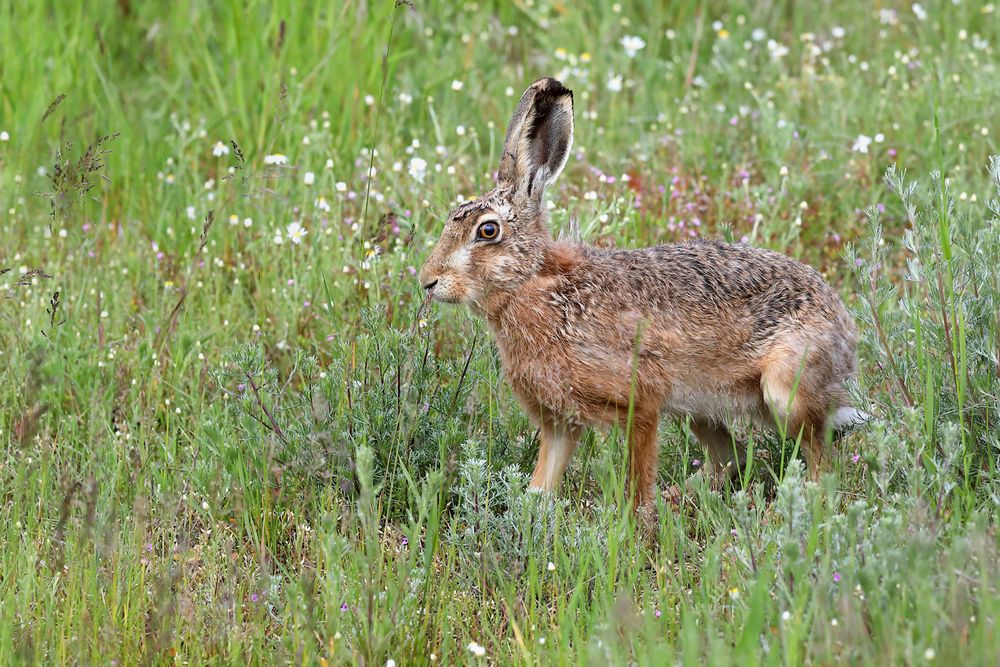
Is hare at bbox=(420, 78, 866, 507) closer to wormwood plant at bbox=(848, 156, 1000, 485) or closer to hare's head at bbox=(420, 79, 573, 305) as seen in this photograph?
hare's head at bbox=(420, 79, 573, 305)

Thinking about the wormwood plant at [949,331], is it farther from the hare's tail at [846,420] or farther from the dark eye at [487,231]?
the dark eye at [487,231]

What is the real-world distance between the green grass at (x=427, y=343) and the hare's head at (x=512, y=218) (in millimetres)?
204

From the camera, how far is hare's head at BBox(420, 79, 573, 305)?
15.6 feet

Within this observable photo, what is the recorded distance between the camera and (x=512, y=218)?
489 cm

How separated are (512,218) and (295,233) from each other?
1.78 meters

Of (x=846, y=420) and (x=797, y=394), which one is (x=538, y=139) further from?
(x=846, y=420)

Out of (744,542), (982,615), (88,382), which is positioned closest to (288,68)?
(88,382)

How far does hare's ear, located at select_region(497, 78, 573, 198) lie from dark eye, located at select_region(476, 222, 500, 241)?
0.21 m

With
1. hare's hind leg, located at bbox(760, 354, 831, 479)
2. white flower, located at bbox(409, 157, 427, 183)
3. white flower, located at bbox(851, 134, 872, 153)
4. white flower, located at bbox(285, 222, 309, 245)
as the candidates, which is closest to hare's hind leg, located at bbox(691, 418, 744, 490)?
hare's hind leg, located at bbox(760, 354, 831, 479)

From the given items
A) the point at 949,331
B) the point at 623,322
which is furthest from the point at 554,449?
the point at 949,331

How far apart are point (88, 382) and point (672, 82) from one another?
4386mm

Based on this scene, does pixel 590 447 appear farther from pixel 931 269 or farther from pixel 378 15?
pixel 378 15

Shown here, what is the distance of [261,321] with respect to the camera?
598 centimetres

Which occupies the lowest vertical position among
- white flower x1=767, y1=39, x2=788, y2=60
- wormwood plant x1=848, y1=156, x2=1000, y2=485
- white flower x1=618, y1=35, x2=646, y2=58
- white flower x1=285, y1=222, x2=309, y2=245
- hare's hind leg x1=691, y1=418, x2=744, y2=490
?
hare's hind leg x1=691, y1=418, x2=744, y2=490
